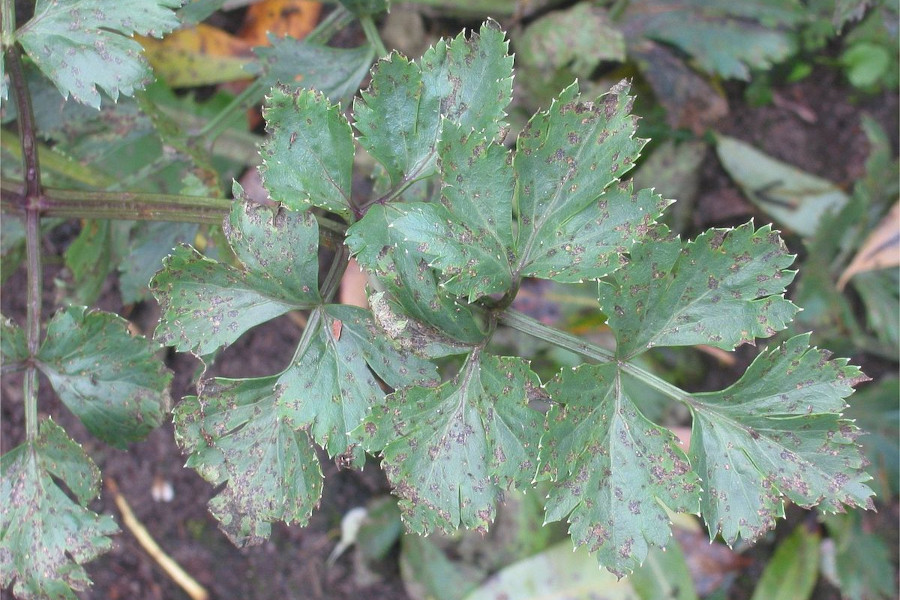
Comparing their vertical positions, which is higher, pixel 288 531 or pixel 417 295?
pixel 417 295

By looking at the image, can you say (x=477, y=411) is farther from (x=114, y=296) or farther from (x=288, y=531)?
(x=114, y=296)

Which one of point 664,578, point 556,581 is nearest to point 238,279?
point 556,581

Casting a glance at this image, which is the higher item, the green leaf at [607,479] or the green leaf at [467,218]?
the green leaf at [467,218]

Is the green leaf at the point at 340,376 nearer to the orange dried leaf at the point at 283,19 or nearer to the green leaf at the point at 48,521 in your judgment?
the green leaf at the point at 48,521

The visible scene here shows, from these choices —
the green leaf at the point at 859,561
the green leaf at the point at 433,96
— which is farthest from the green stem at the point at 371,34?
the green leaf at the point at 859,561

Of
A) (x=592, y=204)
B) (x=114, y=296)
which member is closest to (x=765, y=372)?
(x=592, y=204)

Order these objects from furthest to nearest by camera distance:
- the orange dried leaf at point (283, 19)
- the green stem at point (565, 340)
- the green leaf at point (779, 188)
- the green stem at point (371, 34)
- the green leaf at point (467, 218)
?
the green leaf at point (779, 188) → the orange dried leaf at point (283, 19) → the green stem at point (371, 34) → the green stem at point (565, 340) → the green leaf at point (467, 218)

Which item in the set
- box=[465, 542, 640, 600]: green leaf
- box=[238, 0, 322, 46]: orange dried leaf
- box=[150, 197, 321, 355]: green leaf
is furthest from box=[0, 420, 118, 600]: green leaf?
box=[238, 0, 322, 46]: orange dried leaf
